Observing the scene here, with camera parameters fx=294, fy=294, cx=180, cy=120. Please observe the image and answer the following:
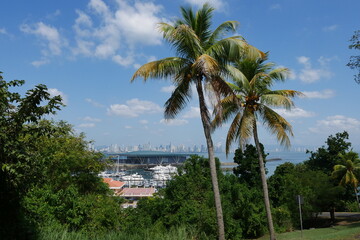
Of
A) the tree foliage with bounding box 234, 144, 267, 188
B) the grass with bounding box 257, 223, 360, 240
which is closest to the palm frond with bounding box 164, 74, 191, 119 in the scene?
the grass with bounding box 257, 223, 360, 240

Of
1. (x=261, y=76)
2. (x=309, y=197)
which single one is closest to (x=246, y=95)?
(x=261, y=76)

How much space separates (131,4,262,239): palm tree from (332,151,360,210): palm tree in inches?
1128

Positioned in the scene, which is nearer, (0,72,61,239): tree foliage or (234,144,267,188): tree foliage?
(0,72,61,239): tree foliage

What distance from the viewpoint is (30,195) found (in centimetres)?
1127

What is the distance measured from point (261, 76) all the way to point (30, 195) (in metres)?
10.6

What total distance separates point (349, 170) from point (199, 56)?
30940mm

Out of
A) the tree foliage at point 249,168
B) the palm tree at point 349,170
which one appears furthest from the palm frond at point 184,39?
the palm tree at point 349,170

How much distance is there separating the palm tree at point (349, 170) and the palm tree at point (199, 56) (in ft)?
94.0

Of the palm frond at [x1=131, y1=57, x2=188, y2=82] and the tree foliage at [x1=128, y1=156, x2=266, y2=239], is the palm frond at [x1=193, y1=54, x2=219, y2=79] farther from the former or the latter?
the tree foliage at [x1=128, y1=156, x2=266, y2=239]

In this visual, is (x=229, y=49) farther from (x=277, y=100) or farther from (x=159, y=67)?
(x=277, y=100)

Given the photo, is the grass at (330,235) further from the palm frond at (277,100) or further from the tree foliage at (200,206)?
the palm frond at (277,100)

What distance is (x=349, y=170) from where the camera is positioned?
32.8 meters

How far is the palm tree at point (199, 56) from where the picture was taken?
8.94 metres

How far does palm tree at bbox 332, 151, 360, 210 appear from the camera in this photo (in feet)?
107
